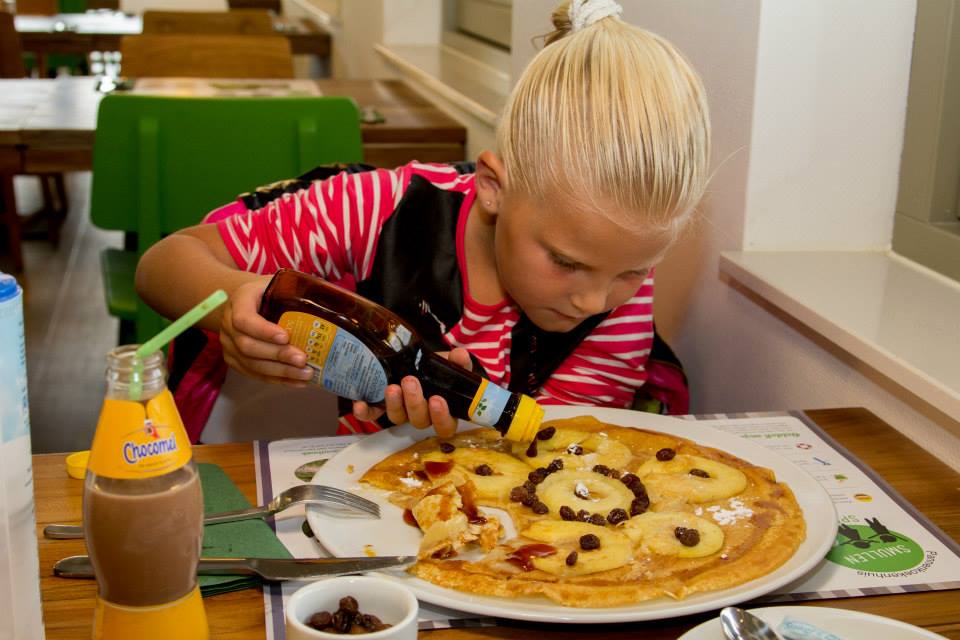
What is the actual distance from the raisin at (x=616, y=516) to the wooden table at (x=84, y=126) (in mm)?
→ 1724

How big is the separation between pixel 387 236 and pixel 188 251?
24cm

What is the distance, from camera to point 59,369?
330 centimetres

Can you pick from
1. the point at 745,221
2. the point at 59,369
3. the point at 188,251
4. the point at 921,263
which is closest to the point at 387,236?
the point at 188,251

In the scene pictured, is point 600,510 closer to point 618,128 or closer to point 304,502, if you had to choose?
point 304,502

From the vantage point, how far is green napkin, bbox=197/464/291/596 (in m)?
0.78

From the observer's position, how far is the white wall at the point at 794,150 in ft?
4.28

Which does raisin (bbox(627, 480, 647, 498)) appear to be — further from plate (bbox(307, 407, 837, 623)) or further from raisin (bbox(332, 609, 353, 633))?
raisin (bbox(332, 609, 353, 633))

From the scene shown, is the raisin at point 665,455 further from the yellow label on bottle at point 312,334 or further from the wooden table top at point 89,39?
the wooden table top at point 89,39

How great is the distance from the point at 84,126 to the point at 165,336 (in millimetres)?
2024

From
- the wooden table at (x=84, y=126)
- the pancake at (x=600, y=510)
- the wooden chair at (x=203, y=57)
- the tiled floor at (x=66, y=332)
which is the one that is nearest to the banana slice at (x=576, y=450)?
the pancake at (x=600, y=510)

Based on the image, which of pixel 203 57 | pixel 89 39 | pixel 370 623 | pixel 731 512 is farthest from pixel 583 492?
pixel 89 39

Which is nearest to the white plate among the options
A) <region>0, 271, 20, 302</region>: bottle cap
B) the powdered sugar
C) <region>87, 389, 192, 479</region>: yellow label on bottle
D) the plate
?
the plate

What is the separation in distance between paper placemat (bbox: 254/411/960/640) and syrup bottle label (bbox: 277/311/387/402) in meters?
0.10

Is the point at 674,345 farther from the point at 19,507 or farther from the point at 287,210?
the point at 19,507
